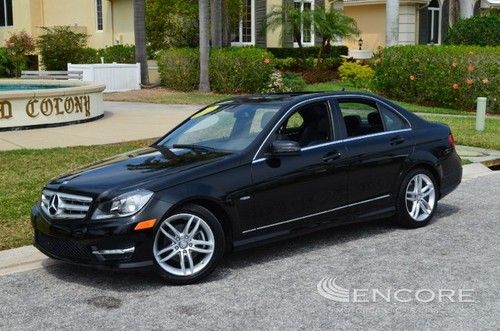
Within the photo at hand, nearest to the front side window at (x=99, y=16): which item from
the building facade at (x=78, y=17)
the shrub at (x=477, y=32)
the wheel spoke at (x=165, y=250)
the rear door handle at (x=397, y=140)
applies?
the building facade at (x=78, y=17)

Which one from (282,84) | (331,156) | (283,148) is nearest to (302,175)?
(283,148)

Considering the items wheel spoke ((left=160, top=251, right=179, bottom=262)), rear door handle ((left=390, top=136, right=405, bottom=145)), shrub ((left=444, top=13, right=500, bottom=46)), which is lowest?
wheel spoke ((left=160, top=251, right=179, bottom=262))

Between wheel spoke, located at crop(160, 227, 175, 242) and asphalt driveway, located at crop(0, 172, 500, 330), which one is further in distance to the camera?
wheel spoke, located at crop(160, 227, 175, 242)

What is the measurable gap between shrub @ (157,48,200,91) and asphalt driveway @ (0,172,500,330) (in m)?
20.2

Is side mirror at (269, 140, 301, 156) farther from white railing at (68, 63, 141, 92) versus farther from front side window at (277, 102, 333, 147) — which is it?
white railing at (68, 63, 141, 92)

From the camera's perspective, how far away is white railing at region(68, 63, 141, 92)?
27812mm

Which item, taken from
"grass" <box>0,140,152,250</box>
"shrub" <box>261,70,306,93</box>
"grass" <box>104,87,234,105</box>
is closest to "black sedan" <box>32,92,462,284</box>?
"grass" <box>0,140,152,250</box>

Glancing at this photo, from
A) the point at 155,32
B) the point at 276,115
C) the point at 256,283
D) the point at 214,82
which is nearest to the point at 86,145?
the point at 276,115

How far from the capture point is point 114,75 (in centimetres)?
2830

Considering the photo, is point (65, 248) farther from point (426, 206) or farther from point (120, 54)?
point (120, 54)

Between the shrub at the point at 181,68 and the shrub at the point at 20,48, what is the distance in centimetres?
995

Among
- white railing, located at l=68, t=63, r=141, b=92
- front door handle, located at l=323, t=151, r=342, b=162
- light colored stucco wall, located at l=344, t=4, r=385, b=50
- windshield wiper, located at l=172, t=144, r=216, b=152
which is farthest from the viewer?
light colored stucco wall, located at l=344, t=4, r=385, b=50

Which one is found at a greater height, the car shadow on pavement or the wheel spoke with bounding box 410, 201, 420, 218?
the wheel spoke with bounding box 410, 201, 420, 218

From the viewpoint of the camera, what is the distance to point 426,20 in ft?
130
